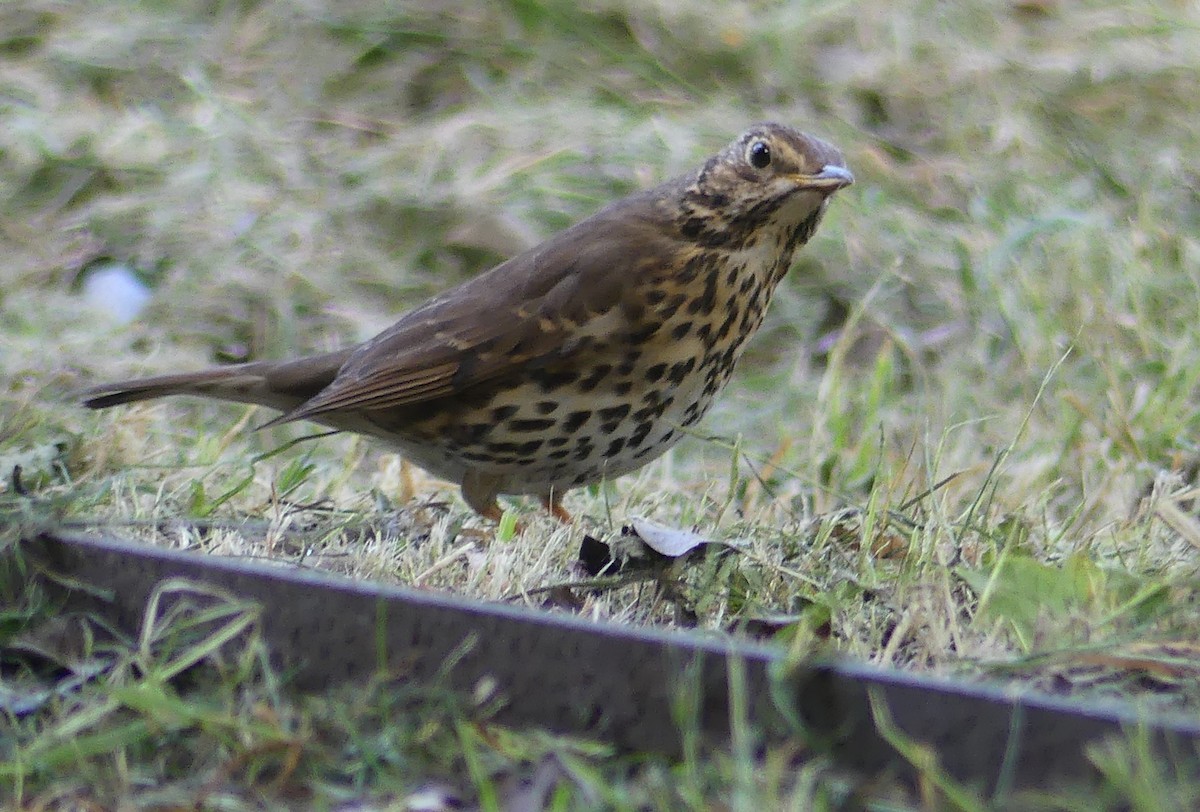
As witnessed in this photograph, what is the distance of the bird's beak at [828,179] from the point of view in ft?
11.0

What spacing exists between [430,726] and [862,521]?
50.5 inches

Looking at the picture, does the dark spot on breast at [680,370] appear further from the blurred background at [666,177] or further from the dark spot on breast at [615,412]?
the blurred background at [666,177]

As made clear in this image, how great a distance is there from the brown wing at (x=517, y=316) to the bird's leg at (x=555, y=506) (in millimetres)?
350

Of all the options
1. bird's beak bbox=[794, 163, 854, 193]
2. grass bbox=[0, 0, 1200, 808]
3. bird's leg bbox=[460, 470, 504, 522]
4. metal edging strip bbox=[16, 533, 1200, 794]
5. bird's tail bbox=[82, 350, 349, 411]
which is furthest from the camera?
bird's tail bbox=[82, 350, 349, 411]

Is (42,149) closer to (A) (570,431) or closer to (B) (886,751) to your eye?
(A) (570,431)

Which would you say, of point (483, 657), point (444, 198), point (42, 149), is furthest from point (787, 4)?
point (483, 657)

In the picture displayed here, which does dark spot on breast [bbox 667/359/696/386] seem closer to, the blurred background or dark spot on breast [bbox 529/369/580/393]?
dark spot on breast [bbox 529/369/580/393]

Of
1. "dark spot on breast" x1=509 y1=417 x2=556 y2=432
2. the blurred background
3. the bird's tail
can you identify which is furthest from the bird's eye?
the bird's tail

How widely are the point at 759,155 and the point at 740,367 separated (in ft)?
6.80

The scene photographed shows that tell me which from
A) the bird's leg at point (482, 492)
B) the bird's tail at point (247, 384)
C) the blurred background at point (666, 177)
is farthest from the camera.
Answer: the blurred background at point (666, 177)

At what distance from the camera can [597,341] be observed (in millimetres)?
3387

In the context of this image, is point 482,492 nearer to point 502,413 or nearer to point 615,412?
point 502,413

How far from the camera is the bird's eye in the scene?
3492 mm

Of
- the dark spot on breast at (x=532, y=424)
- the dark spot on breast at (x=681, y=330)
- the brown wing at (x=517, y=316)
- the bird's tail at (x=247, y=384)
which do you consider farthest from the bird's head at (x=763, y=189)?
the bird's tail at (x=247, y=384)
